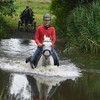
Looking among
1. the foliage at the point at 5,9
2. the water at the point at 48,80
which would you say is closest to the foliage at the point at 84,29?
the water at the point at 48,80

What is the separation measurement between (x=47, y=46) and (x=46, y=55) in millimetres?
339

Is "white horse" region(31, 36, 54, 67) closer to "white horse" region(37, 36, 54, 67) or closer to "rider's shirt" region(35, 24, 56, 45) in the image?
"white horse" region(37, 36, 54, 67)

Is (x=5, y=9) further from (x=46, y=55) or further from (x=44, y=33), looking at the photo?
(x=46, y=55)

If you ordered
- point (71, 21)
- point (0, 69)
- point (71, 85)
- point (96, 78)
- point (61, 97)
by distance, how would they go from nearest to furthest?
point (61, 97) < point (71, 85) < point (96, 78) < point (0, 69) < point (71, 21)

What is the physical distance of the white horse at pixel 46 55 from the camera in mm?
13301

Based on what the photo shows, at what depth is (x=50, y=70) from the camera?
1355 centimetres

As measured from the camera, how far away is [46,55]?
1327 cm

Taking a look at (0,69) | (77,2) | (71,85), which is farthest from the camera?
(77,2)

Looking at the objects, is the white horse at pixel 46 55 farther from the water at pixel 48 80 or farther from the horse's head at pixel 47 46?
the water at pixel 48 80

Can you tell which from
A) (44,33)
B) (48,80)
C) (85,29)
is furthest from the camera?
(85,29)

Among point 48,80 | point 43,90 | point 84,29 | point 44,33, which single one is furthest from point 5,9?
point 43,90

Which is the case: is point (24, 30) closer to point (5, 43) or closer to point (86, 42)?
point (5, 43)

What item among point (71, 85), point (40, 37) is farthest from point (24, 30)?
point (71, 85)

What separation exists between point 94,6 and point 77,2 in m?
2.69
